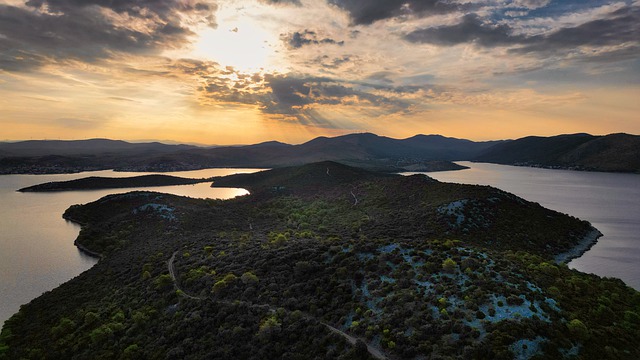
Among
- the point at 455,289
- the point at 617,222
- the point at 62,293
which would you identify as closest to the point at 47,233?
the point at 62,293

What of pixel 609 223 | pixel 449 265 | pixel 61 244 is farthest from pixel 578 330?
pixel 61 244

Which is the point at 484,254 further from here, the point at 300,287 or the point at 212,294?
the point at 212,294

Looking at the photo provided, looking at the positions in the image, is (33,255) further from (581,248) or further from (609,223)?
(609,223)

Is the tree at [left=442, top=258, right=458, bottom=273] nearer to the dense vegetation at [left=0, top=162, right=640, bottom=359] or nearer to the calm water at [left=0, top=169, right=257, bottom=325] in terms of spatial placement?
the dense vegetation at [left=0, top=162, right=640, bottom=359]

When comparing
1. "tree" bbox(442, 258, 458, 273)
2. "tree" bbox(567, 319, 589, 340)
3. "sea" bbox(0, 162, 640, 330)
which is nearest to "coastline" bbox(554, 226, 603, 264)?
"sea" bbox(0, 162, 640, 330)

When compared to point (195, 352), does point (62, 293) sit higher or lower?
lower

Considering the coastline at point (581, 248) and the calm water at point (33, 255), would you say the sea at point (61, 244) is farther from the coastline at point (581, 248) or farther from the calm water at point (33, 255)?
the coastline at point (581, 248)
